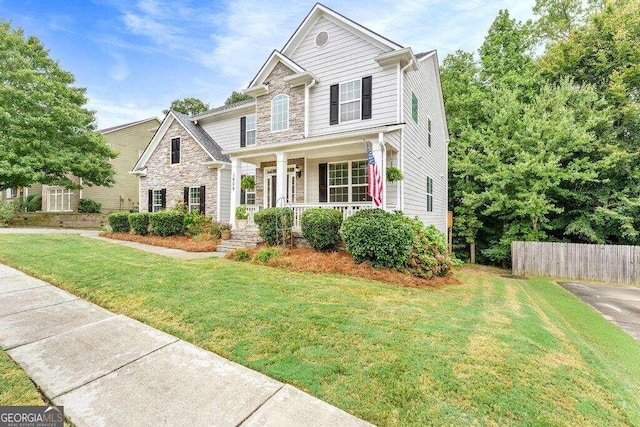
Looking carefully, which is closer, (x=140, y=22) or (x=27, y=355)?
(x=27, y=355)

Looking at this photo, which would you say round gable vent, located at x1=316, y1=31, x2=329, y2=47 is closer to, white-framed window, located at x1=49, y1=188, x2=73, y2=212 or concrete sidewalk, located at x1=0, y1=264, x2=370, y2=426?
concrete sidewalk, located at x1=0, y1=264, x2=370, y2=426

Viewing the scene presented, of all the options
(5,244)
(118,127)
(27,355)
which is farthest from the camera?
(118,127)

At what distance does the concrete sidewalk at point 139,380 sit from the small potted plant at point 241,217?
7.94 metres

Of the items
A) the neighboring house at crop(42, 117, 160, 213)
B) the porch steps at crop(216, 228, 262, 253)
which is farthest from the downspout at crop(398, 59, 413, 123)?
the neighboring house at crop(42, 117, 160, 213)

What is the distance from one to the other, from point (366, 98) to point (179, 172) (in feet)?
36.3

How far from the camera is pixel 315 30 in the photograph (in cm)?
1220

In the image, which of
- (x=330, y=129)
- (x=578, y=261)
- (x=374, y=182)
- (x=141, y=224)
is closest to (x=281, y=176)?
(x=330, y=129)

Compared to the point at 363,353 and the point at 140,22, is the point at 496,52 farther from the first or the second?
the point at 363,353

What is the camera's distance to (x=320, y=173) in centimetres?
1202

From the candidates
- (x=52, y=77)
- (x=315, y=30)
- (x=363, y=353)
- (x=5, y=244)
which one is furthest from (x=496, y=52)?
(x=52, y=77)

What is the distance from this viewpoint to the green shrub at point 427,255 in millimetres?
7801

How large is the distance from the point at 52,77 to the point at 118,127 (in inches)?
228

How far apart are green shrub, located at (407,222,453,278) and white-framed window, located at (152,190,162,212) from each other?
14.4m

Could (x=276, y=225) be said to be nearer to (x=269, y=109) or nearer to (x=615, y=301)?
(x=269, y=109)
